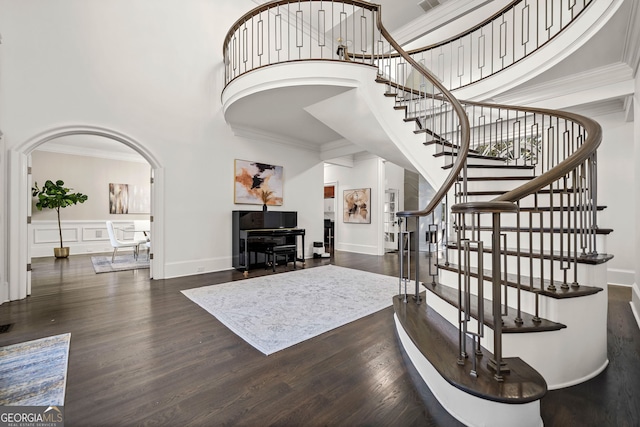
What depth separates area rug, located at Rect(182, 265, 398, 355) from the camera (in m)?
2.47

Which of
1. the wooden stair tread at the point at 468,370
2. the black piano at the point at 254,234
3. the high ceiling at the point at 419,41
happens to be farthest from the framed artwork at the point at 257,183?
the wooden stair tread at the point at 468,370

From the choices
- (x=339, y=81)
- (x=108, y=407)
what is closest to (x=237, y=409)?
(x=108, y=407)

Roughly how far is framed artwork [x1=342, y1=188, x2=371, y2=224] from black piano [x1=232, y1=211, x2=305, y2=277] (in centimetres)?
265

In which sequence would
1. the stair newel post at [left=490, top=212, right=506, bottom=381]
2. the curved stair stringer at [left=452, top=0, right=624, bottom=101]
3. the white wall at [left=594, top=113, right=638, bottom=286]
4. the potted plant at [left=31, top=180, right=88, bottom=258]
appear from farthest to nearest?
the potted plant at [left=31, top=180, right=88, bottom=258] → the white wall at [left=594, top=113, right=638, bottom=286] → the curved stair stringer at [left=452, top=0, right=624, bottom=101] → the stair newel post at [left=490, top=212, right=506, bottom=381]

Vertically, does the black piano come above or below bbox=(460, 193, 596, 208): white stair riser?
below

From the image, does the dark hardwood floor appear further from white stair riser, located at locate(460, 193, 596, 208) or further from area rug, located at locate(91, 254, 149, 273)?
area rug, located at locate(91, 254, 149, 273)

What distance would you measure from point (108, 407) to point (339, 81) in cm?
396

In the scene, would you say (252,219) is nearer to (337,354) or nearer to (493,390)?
(337,354)

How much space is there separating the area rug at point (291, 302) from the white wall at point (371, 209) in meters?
2.88

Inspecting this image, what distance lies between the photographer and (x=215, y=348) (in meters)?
2.17

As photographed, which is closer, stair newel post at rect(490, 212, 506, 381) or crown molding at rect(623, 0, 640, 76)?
stair newel post at rect(490, 212, 506, 381)

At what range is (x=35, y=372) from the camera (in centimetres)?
181

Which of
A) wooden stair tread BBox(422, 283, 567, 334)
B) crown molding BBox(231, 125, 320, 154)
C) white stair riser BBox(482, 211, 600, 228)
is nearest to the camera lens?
wooden stair tread BBox(422, 283, 567, 334)

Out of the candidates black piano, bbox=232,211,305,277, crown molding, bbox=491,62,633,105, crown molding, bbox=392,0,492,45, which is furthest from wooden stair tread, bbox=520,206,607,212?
crown molding, bbox=392,0,492,45
